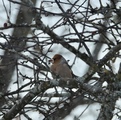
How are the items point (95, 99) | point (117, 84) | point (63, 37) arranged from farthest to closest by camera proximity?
1. point (63, 37)
2. point (95, 99)
3. point (117, 84)

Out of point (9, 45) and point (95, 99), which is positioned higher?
point (9, 45)

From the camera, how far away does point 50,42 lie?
5.77 meters

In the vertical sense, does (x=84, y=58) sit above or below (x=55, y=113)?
above

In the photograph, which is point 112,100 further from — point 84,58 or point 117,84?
point 84,58

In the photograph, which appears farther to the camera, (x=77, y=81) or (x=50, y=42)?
(x=50, y=42)

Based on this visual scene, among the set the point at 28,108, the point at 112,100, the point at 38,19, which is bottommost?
the point at 112,100

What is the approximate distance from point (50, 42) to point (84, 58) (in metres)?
0.49

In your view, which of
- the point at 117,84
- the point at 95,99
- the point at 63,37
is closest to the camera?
the point at 117,84

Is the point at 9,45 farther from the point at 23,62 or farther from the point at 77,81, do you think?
the point at 77,81

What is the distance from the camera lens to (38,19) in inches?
235

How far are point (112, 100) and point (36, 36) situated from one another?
1.07m

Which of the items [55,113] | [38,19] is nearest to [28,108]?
[55,113]

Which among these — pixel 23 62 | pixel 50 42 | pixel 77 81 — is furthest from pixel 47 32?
pixel 77 81

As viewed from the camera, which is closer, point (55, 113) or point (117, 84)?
point (117, 84)
